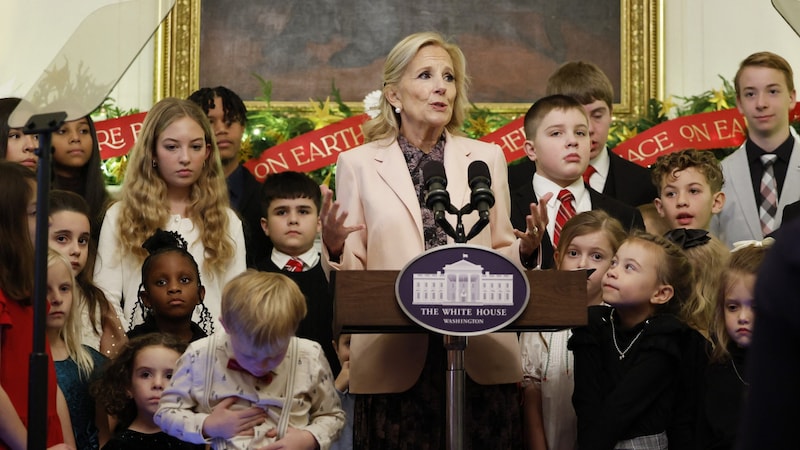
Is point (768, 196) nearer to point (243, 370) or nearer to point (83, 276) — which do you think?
point (243, 370)

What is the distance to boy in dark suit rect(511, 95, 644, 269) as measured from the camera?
206 inches

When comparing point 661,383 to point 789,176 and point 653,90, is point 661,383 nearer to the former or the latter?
point 789,176

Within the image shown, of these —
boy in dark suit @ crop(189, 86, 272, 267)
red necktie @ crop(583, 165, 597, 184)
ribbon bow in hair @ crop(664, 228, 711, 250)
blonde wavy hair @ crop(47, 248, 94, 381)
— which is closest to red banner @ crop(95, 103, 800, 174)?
boy in dark suit @ crop(189, 86, 272, 267)

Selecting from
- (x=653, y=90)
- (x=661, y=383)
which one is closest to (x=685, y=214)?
(x=661, y=383)

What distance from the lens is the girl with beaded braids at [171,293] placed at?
4.68 m

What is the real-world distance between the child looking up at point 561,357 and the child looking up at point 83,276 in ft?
5.50

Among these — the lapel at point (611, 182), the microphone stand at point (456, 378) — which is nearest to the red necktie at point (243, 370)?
the microphone stand at point (456, 378)

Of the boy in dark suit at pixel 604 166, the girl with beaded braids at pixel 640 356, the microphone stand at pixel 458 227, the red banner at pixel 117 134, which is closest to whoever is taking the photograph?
the microphone stand at pixel 458 227

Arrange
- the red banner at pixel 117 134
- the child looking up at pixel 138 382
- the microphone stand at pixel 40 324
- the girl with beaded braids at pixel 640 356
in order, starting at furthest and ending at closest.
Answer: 1. the red banner at pixel 117 134
2. the child looking up at pixel 138 382
3. the girl with beaded braids at pixel 640 356
4. the microphone stand at pixel 40 324

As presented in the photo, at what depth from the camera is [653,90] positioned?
802 cm

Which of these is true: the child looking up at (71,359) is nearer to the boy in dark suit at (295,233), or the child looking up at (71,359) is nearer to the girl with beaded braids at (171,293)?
the girl with beaded braids at (171,293)

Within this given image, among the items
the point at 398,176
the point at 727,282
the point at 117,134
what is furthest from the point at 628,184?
the point at 117,134

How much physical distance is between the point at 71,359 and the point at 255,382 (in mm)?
954

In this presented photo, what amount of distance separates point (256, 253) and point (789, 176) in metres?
2.70
